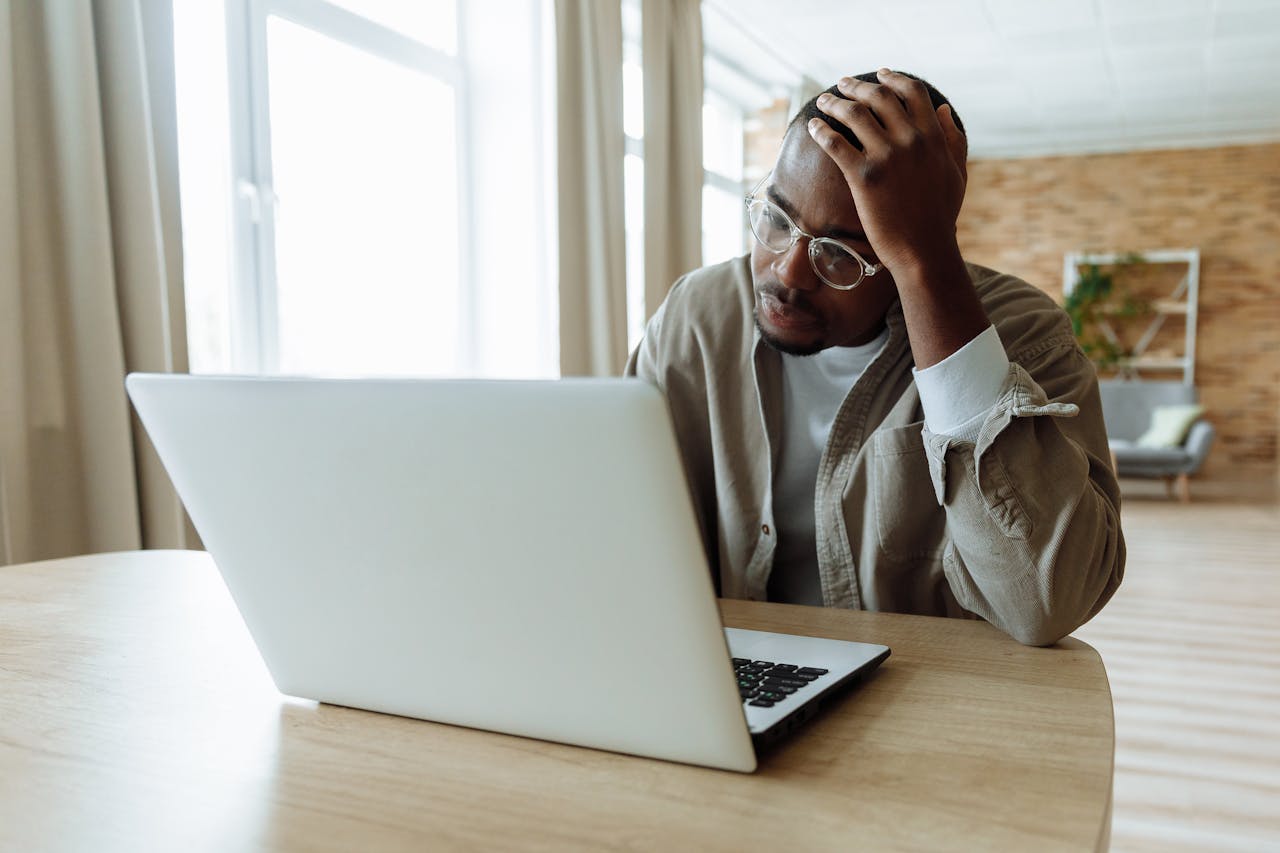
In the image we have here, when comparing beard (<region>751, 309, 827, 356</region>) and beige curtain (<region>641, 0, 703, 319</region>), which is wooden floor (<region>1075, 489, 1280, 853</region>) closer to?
beard (<region>751, 309, 827, 356</region>)

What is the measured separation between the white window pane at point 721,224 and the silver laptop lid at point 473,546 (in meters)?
5.52

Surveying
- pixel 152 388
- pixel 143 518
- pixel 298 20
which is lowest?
pixel 143 518

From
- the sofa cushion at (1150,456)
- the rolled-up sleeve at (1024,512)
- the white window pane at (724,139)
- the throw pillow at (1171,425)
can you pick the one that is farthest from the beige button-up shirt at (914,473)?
the throw pillow at (1171,425)

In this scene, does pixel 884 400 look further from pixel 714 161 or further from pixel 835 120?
pixel 714 161

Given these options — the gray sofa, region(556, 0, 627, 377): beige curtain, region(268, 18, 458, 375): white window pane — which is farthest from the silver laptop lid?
the gray sofa

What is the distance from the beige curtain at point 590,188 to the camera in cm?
377

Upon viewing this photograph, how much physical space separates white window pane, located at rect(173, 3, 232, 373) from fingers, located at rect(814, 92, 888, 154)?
211 centimetres

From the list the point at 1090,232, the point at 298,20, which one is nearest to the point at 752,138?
the point at 1090,232

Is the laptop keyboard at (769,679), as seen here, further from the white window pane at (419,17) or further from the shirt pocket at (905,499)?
the white window pane at (419,17)

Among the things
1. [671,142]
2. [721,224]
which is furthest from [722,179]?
[671,142]

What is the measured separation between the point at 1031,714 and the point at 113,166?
2.01m

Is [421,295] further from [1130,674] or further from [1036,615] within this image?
[1036,615]

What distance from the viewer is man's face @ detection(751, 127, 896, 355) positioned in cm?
108

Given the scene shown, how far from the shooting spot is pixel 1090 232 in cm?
826
